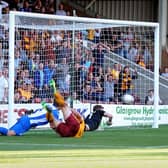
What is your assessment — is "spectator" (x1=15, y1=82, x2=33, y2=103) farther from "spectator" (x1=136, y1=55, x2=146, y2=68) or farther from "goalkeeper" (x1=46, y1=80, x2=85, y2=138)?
"spectator" (x1=136, y1=55, x2=146, y2=68)

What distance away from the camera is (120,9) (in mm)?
39000

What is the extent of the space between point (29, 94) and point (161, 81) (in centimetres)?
1048

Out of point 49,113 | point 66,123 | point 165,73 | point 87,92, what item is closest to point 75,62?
point 87,92

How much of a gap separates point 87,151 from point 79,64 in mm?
9649

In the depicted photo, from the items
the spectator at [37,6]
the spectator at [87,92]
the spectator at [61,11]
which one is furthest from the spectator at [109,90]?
the spectator at [61,11]

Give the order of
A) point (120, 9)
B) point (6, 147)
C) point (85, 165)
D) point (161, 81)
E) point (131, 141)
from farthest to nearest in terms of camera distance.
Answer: point (120, 9) < point (161, 81) < point (131, 141) < point (6, 147) < point (85, 165)

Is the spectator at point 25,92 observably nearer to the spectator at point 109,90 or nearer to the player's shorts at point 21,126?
the spectator at point 109,90

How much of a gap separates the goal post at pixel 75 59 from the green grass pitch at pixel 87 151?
8.51 feet

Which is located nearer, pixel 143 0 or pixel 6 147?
pixel 6 147

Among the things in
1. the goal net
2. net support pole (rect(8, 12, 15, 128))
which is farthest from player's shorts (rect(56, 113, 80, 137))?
the goal net

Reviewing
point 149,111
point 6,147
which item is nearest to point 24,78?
point 149,111

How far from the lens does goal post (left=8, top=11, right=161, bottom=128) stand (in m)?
20.7

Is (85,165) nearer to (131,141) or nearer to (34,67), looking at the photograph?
(131,141)

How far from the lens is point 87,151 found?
12898 millimetres
